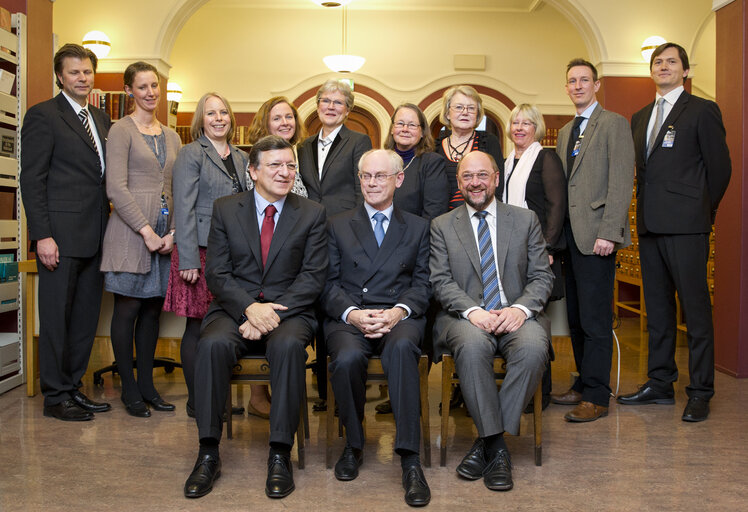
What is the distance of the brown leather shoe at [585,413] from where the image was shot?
3715 millimetres

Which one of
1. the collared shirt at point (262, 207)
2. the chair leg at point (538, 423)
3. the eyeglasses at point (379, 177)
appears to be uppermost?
the eyeglasses at point (379, 177)

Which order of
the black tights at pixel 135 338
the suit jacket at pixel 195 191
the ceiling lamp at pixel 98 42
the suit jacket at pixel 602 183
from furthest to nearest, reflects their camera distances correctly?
the ceiling lamp at pixel 98 42, the black tights at pixel 135 338, the suit jacket at pixel 602 183, the suit jacket at pixel 195 191

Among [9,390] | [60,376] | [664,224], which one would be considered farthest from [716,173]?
[9,390]

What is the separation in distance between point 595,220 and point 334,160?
1466 millimetres

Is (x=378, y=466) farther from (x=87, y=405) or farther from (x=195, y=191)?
(x=87, y=405)

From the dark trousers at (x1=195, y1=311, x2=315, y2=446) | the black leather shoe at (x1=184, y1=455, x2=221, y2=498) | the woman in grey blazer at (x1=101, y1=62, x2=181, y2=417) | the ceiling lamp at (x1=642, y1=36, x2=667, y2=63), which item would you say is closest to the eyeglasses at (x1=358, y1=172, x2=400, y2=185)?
the dark trousers at (x1=195, y1=311, x2=315, y2=446)

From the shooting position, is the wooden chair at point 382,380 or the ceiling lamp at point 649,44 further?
the ceiling lamp at point 649,44

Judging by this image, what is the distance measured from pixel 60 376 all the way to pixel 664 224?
3.45 meters

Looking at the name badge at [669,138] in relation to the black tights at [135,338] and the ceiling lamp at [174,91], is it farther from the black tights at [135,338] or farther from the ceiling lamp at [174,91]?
the ceiling lamp at [174,91]

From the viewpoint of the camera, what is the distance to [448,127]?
13.1 feet

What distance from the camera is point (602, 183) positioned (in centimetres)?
Answer: 383

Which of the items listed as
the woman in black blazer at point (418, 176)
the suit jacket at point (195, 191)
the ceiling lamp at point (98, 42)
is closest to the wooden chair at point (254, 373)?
the suit jacket at point (195, 191)

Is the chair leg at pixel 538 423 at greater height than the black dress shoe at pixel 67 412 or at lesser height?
greater

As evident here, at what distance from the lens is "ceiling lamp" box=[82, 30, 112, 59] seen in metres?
7.30
